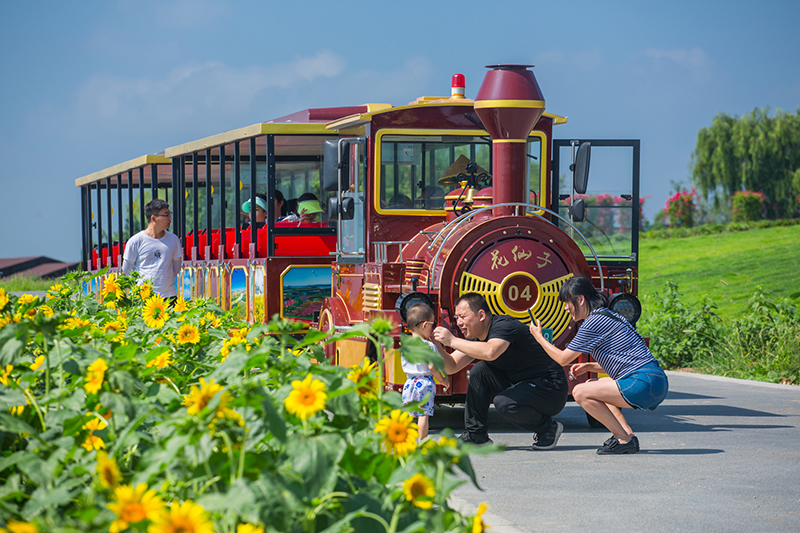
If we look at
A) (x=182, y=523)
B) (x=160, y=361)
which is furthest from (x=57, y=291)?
(x=182, y=523)

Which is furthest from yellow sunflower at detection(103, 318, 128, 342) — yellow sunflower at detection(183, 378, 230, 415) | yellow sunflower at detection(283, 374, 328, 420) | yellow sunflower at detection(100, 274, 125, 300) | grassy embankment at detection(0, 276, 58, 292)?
grassy embankment at detection(0, 276, 58, 292)

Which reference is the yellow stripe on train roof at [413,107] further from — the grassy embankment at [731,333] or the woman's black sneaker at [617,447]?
the grassy embankment at [731,333]

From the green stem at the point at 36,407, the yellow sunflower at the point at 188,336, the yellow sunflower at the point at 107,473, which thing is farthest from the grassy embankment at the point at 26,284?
the yellow sunflower at the point at 107,473

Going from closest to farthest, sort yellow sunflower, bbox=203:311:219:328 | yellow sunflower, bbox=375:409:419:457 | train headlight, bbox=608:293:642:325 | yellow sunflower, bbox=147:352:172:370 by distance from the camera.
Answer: yellow sunflower, bbox=375:409:419:457 → yellow sunflower, bbox=147:352:172:370 → yellow sunflower, bbox=203:311:219:328 → train headlight, bbox=608:293:642:325

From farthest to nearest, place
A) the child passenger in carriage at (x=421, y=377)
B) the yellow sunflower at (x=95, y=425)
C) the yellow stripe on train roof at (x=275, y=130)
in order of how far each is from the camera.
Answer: the yellow stripe on train roof at (x=275, y=130) → the child passenger in carriage at (x=421, y=377) → the yellow sunflower at (x=95, y=425)

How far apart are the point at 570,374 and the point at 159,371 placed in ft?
15.3

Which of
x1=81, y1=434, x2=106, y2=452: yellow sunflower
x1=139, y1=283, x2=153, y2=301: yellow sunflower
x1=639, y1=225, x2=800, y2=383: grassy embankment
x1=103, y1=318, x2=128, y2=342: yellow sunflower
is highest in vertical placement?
x1=139, y1=283, x2=153, y2=301: yellow sunflower

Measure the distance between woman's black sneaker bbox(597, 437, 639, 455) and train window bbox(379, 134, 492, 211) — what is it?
10.0 feet

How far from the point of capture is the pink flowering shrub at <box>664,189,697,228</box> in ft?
145

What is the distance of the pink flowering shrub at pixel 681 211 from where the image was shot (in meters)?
44.1

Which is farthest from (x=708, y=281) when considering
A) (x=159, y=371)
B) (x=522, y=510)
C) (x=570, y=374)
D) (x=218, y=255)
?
(x=159, y=371)

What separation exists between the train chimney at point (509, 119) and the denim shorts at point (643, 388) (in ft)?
6.45

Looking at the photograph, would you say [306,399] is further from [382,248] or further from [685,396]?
[685,396]

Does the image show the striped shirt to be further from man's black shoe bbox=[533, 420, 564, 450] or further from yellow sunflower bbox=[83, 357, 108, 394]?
yellow sunflower bbox=[83, 357, 108, 394]
